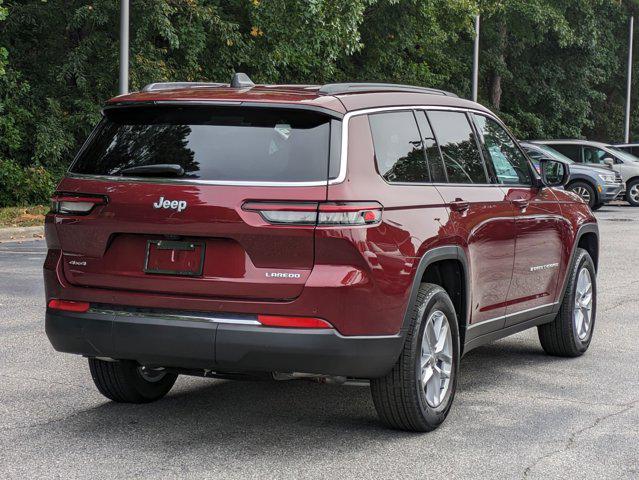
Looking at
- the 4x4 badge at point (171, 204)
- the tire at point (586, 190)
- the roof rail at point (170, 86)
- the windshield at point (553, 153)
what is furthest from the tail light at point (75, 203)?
the tire at point (586, 190)

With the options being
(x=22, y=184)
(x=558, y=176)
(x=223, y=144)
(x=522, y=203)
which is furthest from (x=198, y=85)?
(x=22, y=184)

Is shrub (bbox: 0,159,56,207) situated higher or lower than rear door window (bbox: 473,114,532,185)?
lower

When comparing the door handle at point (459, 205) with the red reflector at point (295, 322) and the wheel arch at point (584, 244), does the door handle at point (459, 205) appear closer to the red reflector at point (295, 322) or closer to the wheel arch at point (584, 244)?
the red reflector at point (295, 322)

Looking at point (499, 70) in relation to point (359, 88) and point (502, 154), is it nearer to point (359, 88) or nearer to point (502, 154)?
point (502, 154)

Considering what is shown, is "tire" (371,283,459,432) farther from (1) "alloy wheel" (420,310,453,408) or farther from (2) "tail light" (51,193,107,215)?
(2) "tail light" (51,193,107,215)

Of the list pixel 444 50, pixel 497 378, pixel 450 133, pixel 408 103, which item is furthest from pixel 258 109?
pixel 444 50

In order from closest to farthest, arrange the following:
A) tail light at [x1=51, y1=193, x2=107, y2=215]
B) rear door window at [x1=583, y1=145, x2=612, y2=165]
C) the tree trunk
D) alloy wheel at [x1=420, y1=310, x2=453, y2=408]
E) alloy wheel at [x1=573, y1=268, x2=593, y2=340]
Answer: tail light at [x1=51, y1=193, x2=107, y2=215] → alloy wheel at [x1=420, y1=310, x2=453, y2=408] → alloy wheel at [x1=573, y1=268, x2=593, y2=340] → rear door window at [x1=583, y1=145, x2=612, y2=165] → the tree trunk

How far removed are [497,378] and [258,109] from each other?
2.83 m

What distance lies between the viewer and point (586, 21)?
42.7 m

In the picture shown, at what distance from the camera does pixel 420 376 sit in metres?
5.64

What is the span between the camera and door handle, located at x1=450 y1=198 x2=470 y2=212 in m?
6.10

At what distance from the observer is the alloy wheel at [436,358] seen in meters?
5.77

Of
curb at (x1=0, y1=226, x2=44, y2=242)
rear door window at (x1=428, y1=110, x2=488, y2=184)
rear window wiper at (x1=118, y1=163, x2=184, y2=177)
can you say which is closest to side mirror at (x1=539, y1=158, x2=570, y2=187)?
rear door window at (x1=428, y1=110, x2=488, y2=184)

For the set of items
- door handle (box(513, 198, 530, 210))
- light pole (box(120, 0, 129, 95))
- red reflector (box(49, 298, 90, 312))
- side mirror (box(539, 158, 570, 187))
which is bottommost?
red reflector (box(49, 298, 90, 312))
